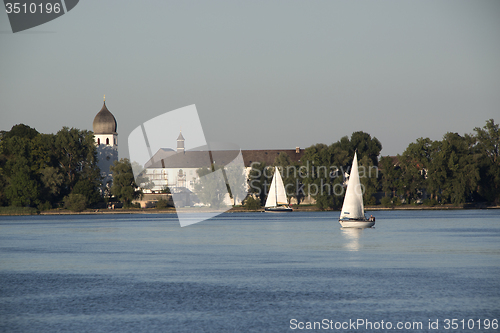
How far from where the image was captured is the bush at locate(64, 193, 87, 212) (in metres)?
105

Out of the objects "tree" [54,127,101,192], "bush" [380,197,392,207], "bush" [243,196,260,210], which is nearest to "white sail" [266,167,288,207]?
"bush" [243,196,260,210]

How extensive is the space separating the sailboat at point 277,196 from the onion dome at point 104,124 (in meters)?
53.2

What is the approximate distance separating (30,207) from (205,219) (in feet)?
92.6

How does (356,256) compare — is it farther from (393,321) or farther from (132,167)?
(132,167)

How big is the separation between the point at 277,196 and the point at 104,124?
189 ft

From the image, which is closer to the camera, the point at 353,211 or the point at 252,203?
the point at 353,211

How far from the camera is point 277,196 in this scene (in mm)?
Result: 106125

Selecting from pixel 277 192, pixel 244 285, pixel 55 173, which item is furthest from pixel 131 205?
pixel 244 285

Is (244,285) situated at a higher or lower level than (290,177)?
lower

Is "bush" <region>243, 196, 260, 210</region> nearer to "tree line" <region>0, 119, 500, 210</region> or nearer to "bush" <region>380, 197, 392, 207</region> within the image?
"tree line" <region>0, 119, 500, 210</region>

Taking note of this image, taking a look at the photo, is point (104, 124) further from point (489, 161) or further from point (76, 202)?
point (489, 161)

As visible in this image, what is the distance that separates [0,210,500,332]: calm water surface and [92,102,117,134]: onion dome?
98539 millimetres

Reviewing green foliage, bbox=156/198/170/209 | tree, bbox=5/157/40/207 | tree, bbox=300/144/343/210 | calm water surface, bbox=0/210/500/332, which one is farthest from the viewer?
green foliage, bbox=156/198/170/209

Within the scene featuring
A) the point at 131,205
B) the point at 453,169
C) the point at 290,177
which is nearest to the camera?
the point at 453,169
